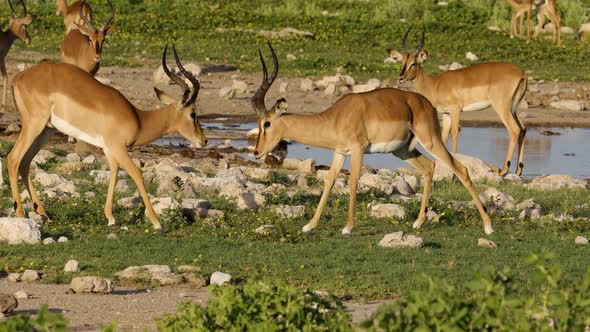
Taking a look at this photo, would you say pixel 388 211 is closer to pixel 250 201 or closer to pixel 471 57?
pixel 250 201

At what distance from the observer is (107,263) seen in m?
8.54

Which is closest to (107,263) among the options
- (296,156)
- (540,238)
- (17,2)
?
(540,238)

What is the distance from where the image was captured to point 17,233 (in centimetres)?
906

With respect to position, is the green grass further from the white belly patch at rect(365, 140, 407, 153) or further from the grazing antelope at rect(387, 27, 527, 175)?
the white belly patch at rect(365, 140, 407, 153)

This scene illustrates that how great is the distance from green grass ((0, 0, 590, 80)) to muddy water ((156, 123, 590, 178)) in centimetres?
370

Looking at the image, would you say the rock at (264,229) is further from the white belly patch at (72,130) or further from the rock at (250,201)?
the white belly patch at (72,130)

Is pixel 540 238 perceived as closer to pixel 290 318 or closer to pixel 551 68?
pixel 290 318

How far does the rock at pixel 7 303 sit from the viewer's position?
22.8ft

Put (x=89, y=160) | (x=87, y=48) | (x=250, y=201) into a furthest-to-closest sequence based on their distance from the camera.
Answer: (x=87, y=48)
(x=89, y=160)
(x=250, y=201)

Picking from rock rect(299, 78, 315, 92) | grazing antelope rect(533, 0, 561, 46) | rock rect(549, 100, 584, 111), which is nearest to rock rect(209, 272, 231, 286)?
rock rect(299, 78, 315, 92)

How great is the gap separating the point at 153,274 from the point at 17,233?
4.61 feet

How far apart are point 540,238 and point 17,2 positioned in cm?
2171

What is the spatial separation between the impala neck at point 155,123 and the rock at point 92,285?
103 inches

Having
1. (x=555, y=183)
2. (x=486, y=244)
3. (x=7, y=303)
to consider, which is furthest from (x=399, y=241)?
(x=555, y=183)
